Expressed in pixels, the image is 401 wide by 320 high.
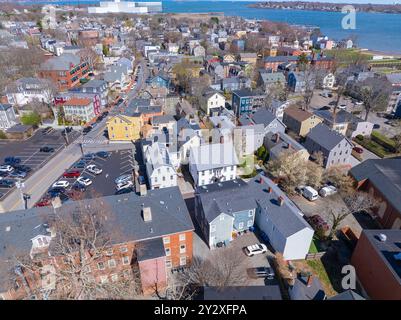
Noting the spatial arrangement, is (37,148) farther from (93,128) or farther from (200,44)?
(200,44)

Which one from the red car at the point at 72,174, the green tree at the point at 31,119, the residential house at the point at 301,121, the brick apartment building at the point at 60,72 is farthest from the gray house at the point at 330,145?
the brick apartment building at the point at 60,72

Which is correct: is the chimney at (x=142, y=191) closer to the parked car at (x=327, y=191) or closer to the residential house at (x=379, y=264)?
the residential house at (x=379, y=264)

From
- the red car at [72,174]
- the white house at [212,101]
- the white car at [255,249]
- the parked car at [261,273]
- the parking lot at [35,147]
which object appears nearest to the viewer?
the parked car at [261,273]

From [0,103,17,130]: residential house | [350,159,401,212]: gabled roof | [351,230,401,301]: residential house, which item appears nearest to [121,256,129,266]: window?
[351,230,401,301]: residential house

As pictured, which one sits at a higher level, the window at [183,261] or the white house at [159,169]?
the white house at [159,169]

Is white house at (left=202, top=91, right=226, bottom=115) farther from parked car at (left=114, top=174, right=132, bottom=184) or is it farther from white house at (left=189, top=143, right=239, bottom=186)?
parked car at (left=114, top=174, right=132, bottom=184)
